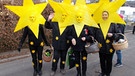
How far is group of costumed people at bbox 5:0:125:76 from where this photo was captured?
5.27 metres

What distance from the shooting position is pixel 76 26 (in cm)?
537

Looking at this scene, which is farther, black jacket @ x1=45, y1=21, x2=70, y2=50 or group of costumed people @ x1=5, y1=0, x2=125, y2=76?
black jacket @ x1=45, y1=21, x2=70, y2=50

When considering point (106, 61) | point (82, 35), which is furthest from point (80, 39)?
point (106, 61)

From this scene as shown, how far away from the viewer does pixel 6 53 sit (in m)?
8.72

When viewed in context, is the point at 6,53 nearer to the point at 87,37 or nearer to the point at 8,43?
the point at 8,43

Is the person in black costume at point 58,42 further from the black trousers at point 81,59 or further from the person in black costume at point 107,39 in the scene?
the person in black costume at point 107,39

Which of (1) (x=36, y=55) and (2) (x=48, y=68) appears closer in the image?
(1) (x=36, y=55)

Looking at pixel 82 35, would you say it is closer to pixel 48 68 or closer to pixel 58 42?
pixel 58 42

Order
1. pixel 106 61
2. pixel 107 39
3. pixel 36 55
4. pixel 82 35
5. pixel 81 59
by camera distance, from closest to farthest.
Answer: pixel 107 39 < pixel 82 35 < pixel 106 61 < pixel 81 59 < pixel 36 55

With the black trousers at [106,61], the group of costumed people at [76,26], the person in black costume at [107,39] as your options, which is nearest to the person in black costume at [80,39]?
the group of costumed people at [76,26]

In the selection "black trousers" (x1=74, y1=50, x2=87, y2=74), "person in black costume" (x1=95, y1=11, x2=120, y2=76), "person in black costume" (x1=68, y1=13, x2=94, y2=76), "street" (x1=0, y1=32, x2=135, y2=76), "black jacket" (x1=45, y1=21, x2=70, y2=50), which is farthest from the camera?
"street" (x1=0, y1=32, x2=135, y2=76)

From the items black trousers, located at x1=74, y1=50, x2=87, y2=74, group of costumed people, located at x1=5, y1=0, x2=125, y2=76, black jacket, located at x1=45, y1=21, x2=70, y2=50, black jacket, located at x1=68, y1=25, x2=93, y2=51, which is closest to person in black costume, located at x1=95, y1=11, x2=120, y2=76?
group of costumed people, located at x1=5, y1=0, x2=125, y2=76

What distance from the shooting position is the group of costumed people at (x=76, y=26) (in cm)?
527

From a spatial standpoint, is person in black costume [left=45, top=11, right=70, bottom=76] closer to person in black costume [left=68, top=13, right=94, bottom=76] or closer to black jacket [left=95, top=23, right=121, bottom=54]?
person in black costume [left=68, top=13, right=94, bottom=76]
